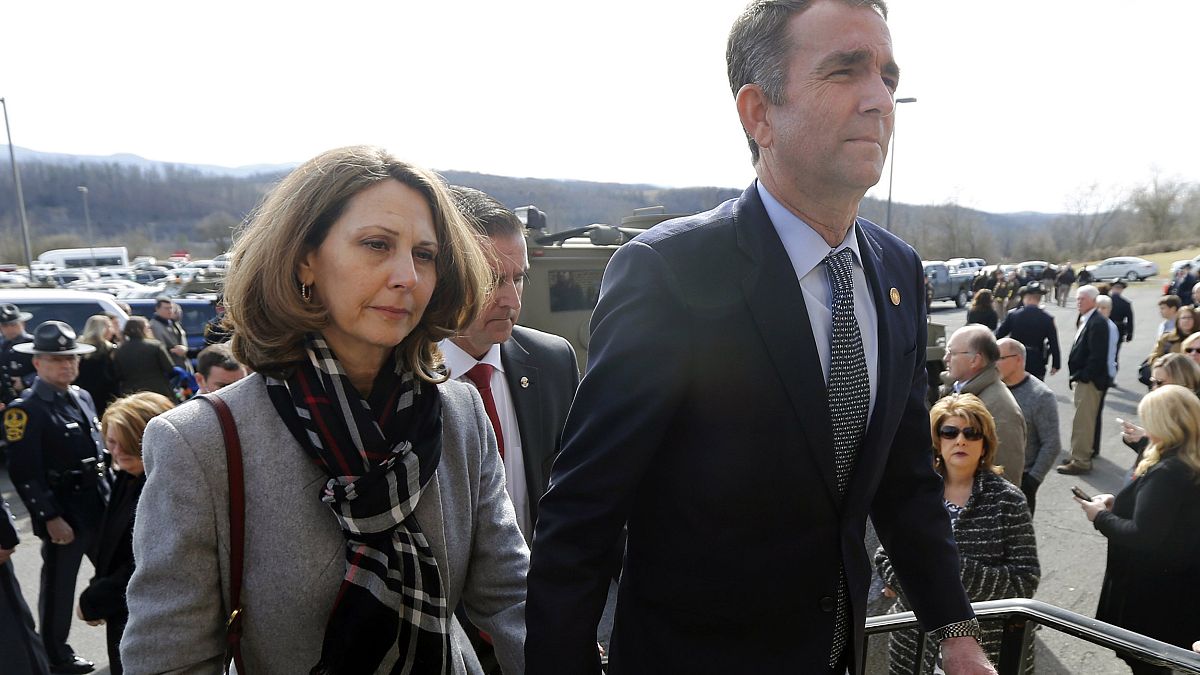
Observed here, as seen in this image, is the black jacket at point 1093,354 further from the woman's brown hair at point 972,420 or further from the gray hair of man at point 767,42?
the gray hair of man at point 767,42

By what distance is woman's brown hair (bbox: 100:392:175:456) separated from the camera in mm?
3270

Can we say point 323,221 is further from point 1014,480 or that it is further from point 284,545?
point 1014,480

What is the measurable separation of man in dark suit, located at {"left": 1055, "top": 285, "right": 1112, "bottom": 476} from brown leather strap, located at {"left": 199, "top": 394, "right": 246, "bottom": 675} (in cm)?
811

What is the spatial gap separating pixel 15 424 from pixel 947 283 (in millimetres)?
28664

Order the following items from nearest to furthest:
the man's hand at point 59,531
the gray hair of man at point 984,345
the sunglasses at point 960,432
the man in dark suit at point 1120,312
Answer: the sunglasses at point 960,432 → the man's hand at point 59,531 → the gray hair of man at point 984,345 → the man in dark suit at point 1120,312

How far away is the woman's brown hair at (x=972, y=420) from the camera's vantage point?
309 cm

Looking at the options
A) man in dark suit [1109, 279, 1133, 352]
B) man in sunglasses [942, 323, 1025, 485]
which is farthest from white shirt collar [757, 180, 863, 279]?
man in dark suit [1109, 279, 1133, 352]

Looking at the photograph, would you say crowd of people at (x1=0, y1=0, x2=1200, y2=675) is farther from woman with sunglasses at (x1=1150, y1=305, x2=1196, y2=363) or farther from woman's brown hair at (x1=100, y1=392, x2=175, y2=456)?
woman with sunglasses at (x1=1150, y1=305, x2=1196, y2=363)

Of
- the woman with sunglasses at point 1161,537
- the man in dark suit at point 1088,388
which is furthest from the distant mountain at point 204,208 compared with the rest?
the woman with sunglasses at point 1161,537

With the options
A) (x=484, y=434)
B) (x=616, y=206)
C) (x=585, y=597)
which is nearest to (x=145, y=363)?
(x=484, y=434)

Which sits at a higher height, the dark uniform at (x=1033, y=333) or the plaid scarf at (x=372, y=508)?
the plaid scarf at (x=372, y=508)

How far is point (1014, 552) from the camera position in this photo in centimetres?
291

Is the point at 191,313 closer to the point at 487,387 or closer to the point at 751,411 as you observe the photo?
the point at 487,387

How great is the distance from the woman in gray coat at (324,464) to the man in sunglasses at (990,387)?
11.2 ft
